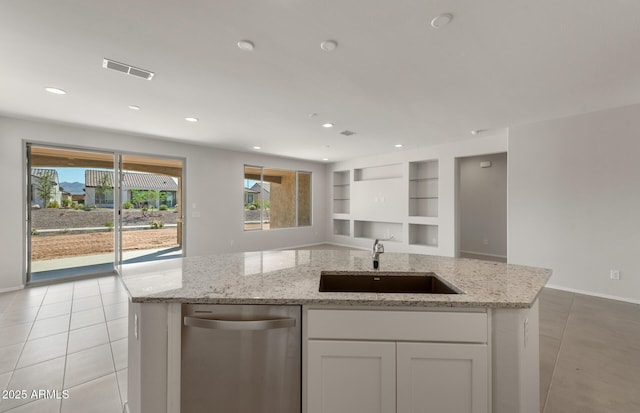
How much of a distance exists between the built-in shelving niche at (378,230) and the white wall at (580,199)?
9.13 ft

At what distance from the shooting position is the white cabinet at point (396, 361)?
1181 millimetres

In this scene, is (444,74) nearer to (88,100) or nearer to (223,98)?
(223,98)

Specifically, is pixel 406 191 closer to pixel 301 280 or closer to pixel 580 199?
pixel 580 199

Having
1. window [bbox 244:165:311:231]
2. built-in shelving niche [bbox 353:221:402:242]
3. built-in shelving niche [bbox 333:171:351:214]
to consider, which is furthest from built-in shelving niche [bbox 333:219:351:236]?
window [bbox 244:165:311:231]

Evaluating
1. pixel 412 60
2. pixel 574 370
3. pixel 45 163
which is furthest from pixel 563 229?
pixel 45 163

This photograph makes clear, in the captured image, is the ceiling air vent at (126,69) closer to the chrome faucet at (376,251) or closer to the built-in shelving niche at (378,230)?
the chrome faucet at (376,251)

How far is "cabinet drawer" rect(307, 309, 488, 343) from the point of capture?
3.88 feet

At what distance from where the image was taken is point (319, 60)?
2348 mm

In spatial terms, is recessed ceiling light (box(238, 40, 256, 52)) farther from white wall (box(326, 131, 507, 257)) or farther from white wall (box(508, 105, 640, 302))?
white wall (box(326, 131, 507, 257))

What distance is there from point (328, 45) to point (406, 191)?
16.0 ft

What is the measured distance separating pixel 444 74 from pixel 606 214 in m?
3.17

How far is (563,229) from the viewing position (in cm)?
392

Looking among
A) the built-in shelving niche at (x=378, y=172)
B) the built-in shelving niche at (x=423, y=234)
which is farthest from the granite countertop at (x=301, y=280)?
the built-in shelving niche at (x=378, y=172)

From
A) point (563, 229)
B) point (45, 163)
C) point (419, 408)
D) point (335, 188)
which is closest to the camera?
point (419, 408)
